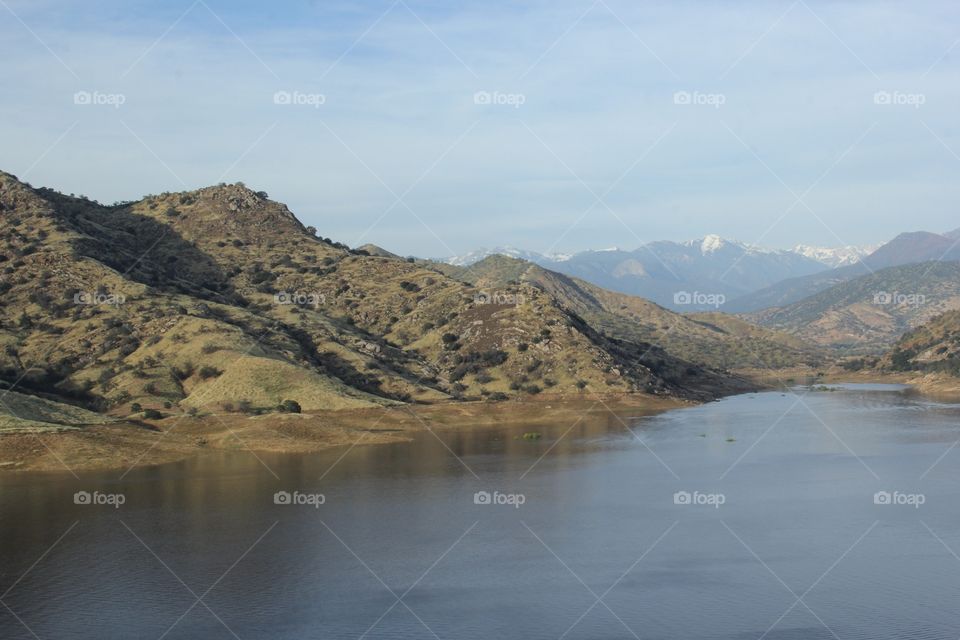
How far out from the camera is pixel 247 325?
413 feet

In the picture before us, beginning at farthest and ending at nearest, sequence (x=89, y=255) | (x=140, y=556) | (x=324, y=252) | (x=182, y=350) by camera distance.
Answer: (x=324, y=252), (x=89, y=255), (x=182, y=350), (x=140, y=556)

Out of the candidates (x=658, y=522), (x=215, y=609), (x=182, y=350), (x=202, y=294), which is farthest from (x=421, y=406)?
(x=215, y=609)

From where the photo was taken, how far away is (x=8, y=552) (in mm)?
51438

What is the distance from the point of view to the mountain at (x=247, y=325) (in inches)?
4200

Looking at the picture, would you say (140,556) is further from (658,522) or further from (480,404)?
(480,404)

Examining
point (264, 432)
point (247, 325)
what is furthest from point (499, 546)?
point (247, 325)

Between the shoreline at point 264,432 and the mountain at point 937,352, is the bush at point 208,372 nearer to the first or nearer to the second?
the shoreline at point 264,432

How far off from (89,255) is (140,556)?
299 feet

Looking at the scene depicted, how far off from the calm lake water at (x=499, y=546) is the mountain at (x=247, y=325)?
2427 cm

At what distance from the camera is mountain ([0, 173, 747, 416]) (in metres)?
107

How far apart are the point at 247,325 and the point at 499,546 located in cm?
8017

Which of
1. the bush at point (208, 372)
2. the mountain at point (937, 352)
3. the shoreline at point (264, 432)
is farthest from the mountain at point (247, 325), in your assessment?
the mountain at point (937, 352)

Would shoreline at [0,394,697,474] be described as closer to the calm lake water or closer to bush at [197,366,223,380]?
the calm lake water

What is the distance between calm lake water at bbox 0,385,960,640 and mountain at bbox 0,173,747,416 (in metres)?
24.3
